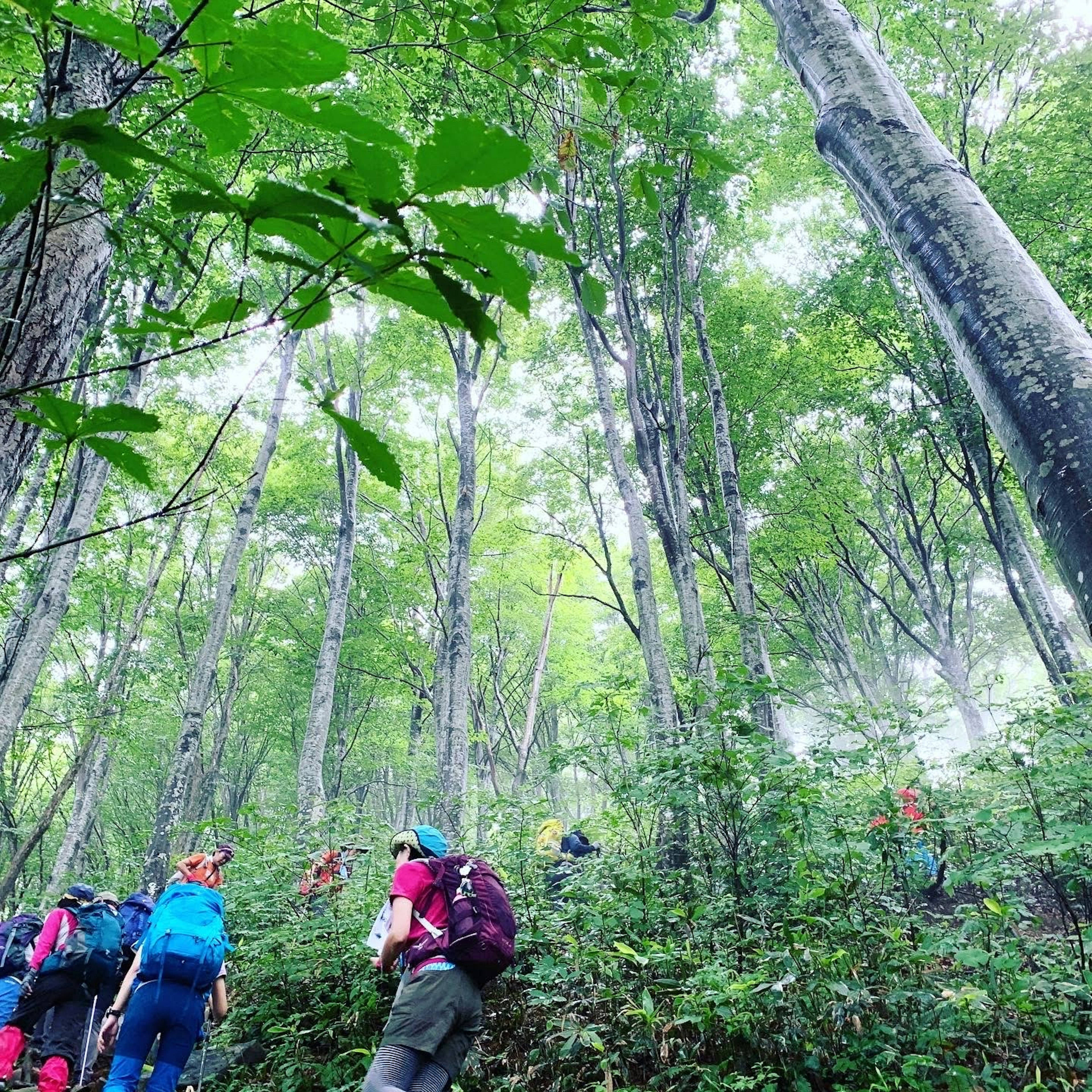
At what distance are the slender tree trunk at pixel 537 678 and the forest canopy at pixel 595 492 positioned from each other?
1.47 ft

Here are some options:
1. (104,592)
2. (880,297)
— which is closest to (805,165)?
(880,297)

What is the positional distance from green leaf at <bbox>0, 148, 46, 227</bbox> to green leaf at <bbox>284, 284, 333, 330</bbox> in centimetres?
23

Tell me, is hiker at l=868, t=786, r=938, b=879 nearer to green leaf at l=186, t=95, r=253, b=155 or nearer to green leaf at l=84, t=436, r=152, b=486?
green leaf at l=84, t=436, r=152, b=486

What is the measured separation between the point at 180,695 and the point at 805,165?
78.0 feet

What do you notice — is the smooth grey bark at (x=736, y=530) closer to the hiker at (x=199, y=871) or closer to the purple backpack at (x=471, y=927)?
the purple backpack at (x=471, y=927)

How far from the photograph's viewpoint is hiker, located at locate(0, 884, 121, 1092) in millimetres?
5094

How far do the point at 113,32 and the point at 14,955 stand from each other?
7.76 meters

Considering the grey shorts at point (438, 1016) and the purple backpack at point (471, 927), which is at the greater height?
the purple backpack at point (471, 927)

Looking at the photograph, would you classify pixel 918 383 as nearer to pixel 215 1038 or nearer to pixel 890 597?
pixel 890 597

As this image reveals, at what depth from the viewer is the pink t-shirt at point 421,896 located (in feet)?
10.5

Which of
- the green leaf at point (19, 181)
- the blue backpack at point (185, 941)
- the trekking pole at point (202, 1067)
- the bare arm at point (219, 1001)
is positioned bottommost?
the trekking pole at point (202, 1067)

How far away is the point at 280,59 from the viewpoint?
2.19 feet

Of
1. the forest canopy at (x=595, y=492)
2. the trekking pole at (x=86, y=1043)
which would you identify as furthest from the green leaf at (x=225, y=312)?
the trekking pole at (x=86, y=1043)

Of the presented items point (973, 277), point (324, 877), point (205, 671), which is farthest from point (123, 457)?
point (205, 671)
